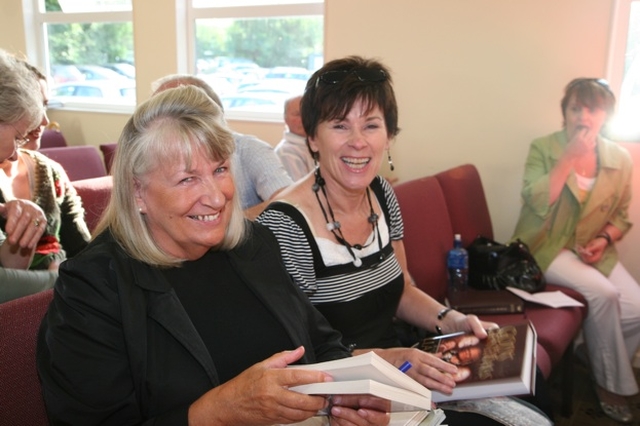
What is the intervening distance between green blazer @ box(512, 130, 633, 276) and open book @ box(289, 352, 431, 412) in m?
2.40

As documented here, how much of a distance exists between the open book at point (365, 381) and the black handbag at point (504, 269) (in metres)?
1.95

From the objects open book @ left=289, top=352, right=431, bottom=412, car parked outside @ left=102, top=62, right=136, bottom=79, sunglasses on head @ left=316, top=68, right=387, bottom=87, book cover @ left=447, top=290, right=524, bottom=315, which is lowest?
book cover @ left=447, top=290, right=524, bottom=315

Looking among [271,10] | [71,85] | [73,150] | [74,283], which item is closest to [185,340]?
[74,283]

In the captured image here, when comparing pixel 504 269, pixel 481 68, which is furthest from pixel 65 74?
pixel 504 269

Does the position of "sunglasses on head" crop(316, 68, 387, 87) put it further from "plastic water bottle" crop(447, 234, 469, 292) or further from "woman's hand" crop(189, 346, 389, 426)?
"plastic water bottle" crop(447, 234, 469, 292)

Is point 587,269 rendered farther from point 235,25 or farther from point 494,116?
point 235,25

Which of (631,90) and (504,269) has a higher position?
(631,90)

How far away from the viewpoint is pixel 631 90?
3582 mm

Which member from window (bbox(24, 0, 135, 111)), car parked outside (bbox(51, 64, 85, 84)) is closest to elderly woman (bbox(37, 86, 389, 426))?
window (bbox(24, 0, 135, 111))

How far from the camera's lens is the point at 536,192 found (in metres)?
3.25

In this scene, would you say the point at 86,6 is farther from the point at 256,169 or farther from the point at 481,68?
the point at 481,68

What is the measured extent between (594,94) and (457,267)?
128cm

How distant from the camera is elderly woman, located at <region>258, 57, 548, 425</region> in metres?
1.78

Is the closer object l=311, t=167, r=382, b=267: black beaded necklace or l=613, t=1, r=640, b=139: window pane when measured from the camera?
l=311, t=167, r=382, b=267: black beaded necklace
